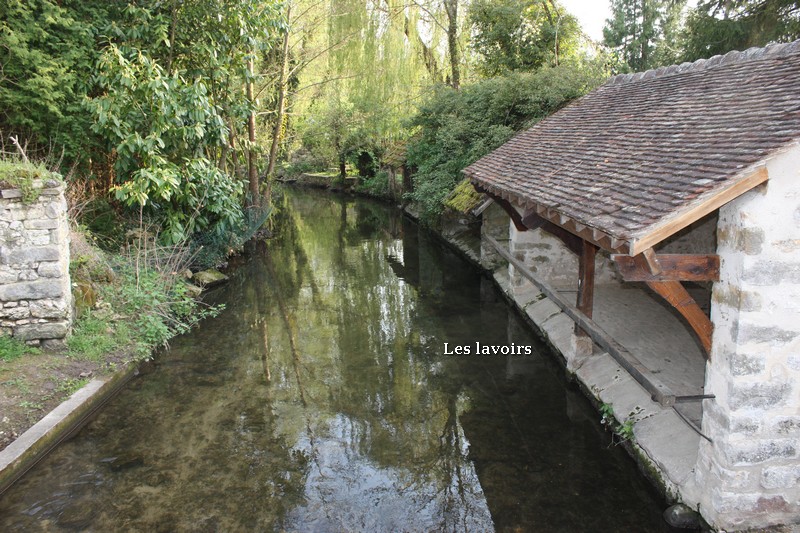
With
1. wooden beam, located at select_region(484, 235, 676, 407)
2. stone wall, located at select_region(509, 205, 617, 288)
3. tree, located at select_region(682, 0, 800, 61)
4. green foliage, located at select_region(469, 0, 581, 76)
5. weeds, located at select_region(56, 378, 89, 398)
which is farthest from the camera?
green foliage, located at select_region(469, 0, 581, 76)

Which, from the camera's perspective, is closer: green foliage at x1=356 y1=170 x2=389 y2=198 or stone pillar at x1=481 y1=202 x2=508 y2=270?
stone pillar at x1=481 y1=202 x2=508 y2=270

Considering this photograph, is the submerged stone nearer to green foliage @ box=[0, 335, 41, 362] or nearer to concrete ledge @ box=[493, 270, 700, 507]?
green foliage @ box=[0, 335, 41, 362]

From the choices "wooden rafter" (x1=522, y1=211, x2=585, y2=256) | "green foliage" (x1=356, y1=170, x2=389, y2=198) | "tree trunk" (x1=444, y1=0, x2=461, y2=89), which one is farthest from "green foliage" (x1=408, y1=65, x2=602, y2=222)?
"green foliage" (x1=356, y1=170, x2=389, y2=198)

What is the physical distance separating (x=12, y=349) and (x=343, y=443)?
399 centimetres

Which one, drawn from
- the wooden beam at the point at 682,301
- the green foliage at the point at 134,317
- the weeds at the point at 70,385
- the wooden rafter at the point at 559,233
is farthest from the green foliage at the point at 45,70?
the wooden beam at the point at 682,301

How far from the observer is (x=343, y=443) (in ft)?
17.6

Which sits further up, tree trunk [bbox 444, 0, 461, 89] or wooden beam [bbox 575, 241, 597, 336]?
tree trunk [bbox 444, 0, 461, 89]

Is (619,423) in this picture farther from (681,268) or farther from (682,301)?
(681,268)

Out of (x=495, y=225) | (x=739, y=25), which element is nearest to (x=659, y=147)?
(x=495, y=225)

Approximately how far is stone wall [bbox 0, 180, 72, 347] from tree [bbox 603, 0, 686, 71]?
1642cm

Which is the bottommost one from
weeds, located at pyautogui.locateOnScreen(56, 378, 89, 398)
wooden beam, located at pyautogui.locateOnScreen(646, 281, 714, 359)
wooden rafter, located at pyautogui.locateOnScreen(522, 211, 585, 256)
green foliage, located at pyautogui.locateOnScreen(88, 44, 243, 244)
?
weeds, located at pyautogui.locateOnScreen(56, 378, 89, 398)

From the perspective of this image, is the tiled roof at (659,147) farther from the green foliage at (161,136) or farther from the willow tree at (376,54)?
the willow tree at (376,54)

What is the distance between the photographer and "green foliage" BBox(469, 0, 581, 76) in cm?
1373

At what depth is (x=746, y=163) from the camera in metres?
3.44
